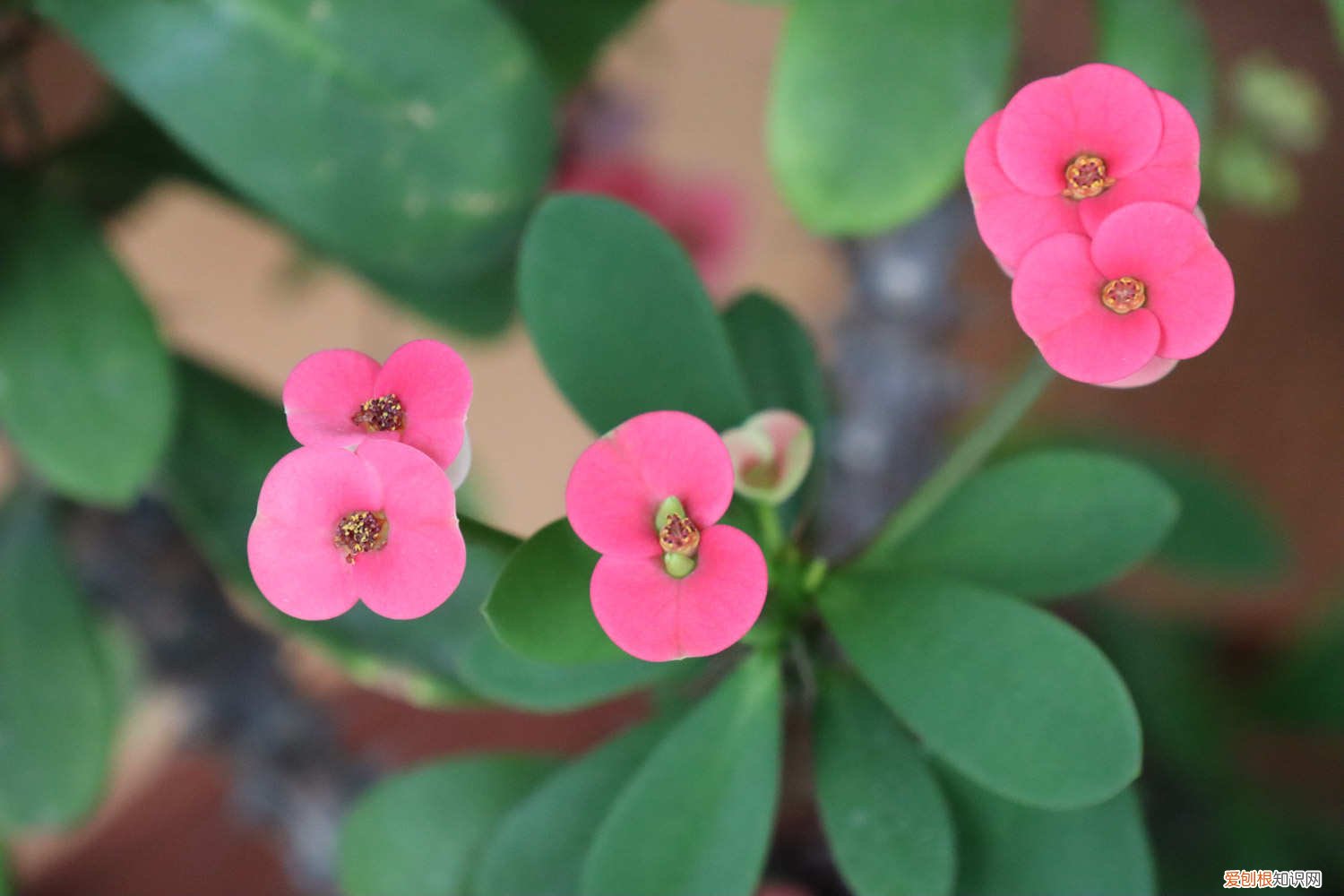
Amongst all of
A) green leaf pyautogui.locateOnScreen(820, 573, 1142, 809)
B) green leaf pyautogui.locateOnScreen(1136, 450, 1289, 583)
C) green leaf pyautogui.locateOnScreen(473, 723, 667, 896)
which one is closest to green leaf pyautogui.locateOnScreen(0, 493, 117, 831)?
green leaf pyautogui.locateOnScreen(473, 723, 667, 896)

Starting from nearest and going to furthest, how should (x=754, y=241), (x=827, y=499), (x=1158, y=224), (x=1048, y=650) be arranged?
(x=1158, y=224) < (x=1048, y=650) < (x=827, y=499) < (x=754, y=241)

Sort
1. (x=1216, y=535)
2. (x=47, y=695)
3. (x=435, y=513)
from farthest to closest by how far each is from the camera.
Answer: (x=1216, y=535) → (x=47, y=695) → (x=435, y=513)

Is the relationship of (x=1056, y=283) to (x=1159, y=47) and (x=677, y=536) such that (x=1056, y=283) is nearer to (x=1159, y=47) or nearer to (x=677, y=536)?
(x=677, y=536)

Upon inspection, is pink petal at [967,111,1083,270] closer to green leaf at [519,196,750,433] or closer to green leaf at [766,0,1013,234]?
green leaf at [519,196,750,433]

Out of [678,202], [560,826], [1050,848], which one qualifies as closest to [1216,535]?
[678,202]

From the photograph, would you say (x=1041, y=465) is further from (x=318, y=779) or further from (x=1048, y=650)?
(x=318, y=779)

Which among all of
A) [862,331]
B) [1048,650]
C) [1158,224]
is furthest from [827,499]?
[1158,224]
